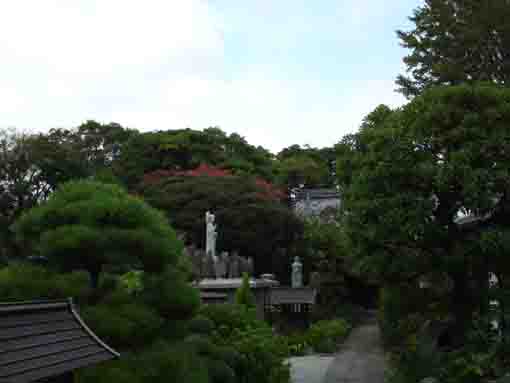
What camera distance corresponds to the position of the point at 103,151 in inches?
1650

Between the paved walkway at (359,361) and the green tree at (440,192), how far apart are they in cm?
254

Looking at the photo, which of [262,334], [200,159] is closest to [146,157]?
[200,159]

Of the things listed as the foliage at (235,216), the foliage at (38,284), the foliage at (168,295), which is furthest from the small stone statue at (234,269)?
the foliage at (38,284)

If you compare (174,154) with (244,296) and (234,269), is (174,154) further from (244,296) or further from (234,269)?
(244,296)

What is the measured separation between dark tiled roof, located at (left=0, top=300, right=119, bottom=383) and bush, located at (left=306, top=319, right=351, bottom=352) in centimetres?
1271

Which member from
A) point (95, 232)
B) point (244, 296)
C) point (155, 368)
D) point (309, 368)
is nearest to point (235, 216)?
point (309, 368)

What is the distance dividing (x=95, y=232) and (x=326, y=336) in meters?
12.5

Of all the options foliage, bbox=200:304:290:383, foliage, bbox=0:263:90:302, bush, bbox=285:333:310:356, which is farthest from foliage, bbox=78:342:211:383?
bush, bbox=285:333:310:356

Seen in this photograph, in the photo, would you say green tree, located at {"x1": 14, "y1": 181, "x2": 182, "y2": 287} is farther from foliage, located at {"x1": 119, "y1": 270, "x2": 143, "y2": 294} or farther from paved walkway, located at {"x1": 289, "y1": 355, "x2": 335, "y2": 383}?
paved walkway, located at {"x1": 289, "y1": 355, "x2": 335, "y2": 383}

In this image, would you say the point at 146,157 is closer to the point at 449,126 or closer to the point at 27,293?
the point at 449,126

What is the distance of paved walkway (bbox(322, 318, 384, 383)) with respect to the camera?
511 inches

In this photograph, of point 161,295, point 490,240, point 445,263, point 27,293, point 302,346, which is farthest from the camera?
point 302,346

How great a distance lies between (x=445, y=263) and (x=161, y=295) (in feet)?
18.7

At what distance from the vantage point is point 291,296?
67.2 ft
